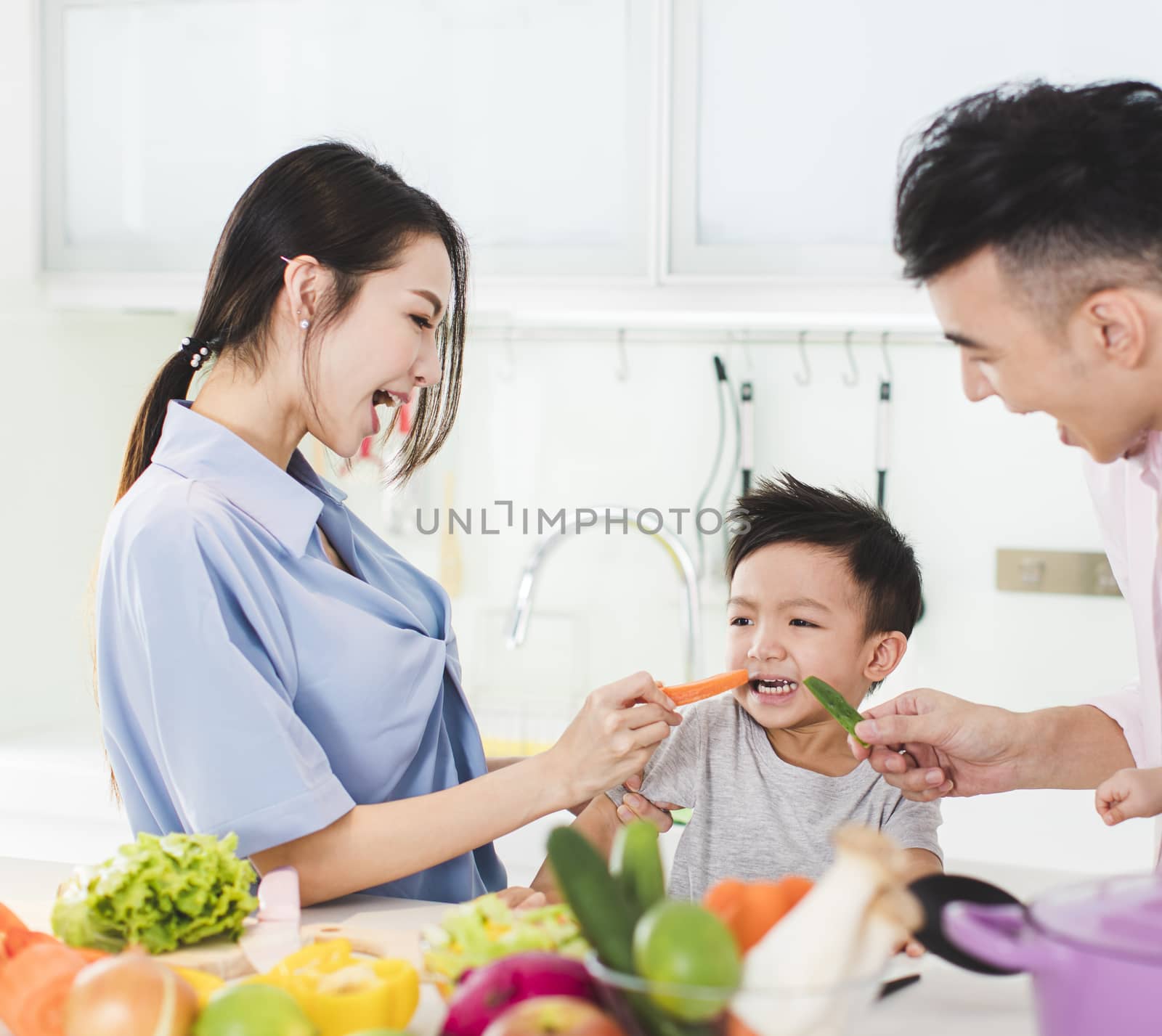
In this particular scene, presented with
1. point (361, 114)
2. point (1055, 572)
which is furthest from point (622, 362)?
point (1055, 572)

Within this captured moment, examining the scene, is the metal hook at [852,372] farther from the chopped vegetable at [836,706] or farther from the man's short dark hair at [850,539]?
the chopped vegetable at [836,706]

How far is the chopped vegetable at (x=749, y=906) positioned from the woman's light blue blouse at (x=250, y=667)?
524 millimetres

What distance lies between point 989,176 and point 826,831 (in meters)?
0.79

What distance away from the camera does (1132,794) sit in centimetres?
108

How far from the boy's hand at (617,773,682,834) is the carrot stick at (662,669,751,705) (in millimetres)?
166

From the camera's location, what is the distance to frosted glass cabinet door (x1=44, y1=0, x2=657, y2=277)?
2373 millimetres

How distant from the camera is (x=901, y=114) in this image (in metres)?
2.24

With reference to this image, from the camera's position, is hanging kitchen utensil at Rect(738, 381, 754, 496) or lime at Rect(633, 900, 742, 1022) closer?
lime at Rect(633, 900, 742, 1022)

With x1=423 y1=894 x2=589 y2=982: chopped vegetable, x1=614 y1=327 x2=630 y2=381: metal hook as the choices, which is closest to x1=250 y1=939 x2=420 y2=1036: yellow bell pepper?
Answer: x1=423 y1=894 x2=589 y2=982: chopped vegetable

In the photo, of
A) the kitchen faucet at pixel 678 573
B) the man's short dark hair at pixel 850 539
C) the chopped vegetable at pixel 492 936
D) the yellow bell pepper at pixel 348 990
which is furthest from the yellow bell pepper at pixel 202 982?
the kitchen faucet at pixel 678 573

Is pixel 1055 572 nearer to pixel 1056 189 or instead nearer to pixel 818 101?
pixel 818 101

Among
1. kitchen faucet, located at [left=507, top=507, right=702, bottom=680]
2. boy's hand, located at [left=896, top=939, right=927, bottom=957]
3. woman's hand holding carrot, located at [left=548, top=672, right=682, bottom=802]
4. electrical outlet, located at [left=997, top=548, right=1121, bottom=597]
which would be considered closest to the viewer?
boy's hand, located at [left=896, top=939, right=927, bottom=957]

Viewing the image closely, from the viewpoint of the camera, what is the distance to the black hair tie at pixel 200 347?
1396 mm

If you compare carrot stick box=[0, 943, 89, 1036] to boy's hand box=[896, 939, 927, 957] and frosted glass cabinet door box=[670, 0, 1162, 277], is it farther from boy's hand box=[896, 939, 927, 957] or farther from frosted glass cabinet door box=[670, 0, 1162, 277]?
frosted glass cabinet door box=[670, 0, 1162, 277]
